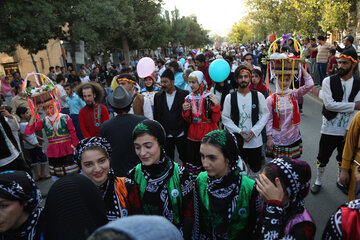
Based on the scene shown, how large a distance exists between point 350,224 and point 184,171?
4.08 ft

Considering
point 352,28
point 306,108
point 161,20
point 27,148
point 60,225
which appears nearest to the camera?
point 60,225

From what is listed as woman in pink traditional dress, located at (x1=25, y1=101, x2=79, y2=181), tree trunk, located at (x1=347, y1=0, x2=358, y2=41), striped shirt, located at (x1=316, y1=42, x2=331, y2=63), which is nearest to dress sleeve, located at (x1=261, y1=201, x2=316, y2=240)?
woman in pink traditional dress, located at (x1=25, y1=101, x2=79, y2=181)

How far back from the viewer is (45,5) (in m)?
11.2

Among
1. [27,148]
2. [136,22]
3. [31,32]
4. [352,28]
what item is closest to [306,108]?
[352,28]

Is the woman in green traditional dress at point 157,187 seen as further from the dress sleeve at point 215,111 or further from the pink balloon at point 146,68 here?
the pink balloon at point 146,68

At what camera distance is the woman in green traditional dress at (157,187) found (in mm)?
2109

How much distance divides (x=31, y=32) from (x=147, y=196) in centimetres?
1170

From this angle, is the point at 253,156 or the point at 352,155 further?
the point at 253,156

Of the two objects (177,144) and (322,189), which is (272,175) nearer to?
(177,144)

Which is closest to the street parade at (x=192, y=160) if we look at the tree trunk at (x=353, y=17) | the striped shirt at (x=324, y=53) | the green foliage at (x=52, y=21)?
the striped shirt at (x=324, y=53)

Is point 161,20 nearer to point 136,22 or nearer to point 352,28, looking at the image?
point 136,22

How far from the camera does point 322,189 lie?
400 cm

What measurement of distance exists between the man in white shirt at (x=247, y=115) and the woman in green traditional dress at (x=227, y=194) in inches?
66.1

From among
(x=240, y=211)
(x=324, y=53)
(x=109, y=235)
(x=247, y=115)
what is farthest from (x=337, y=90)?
(x=324, y=53)
